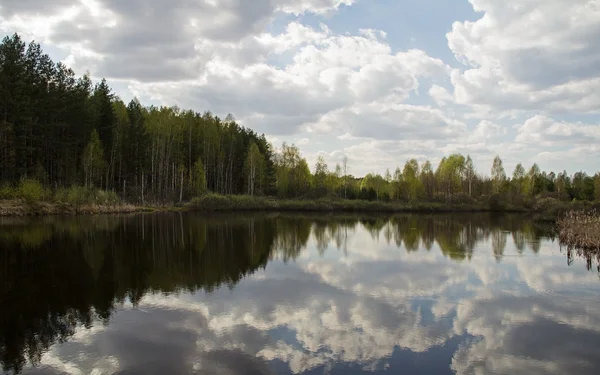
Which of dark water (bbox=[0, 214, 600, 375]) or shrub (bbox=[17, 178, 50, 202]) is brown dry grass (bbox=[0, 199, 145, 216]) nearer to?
shrub (bbox=[17, 178, 50, 202])

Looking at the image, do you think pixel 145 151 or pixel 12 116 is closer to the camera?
pixel 12 116

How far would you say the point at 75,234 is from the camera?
2458cm

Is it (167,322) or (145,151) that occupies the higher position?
(145,151)

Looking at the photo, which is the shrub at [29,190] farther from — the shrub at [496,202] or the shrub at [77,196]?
the shrub at [496,202]

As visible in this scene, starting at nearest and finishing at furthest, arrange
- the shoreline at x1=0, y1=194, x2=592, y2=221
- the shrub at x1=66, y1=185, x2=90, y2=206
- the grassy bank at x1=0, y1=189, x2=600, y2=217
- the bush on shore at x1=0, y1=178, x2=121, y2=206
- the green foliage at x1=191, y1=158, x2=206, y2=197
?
the bush on shore at x1=0, y1=178, x2=121, y2=206 → the shoreline at x1=0, y1=194, x2=592, y2=221 → the grassy bank at x1=0, y1=189, x2=600, y2=217 → the shrub at x1=66, y1=185, x2=90, y2=206 → the green foliage at x1=191, y1=158, x2=206, y2=197

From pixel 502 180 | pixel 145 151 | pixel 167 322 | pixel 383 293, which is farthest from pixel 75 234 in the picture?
pixel 502 180

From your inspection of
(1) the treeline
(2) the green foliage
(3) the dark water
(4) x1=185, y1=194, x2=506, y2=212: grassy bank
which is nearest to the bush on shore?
(1) the treeline

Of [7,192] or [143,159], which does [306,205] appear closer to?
[143,159]

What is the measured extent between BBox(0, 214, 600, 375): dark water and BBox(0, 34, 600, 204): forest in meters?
26.3

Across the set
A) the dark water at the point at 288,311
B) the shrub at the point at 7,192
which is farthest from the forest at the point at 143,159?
the dark water at the point at 288,311

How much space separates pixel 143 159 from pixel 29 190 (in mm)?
20540

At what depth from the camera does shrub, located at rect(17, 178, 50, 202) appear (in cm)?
3722

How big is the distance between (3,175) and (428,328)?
140 ft

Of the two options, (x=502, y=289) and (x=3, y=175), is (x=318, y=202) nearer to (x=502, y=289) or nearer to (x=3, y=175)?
(x=3, y=175)
